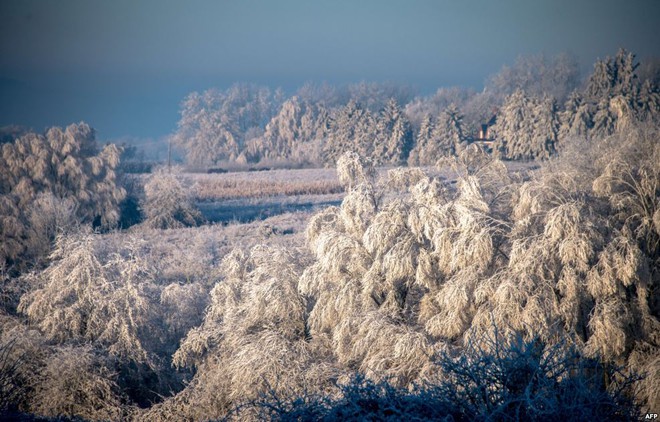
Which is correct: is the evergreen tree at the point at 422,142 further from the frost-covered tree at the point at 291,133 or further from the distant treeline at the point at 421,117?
the frost-covered tree at the point at 291,133

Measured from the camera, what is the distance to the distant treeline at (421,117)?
4425cm

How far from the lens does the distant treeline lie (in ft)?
145

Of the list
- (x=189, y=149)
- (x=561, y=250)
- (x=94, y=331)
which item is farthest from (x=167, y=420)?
(x=189, y=149)

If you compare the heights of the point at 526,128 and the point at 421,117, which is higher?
the point at 421,117

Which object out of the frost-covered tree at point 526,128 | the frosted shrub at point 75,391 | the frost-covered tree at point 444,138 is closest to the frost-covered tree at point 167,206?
the frosted shrub at point 75,391

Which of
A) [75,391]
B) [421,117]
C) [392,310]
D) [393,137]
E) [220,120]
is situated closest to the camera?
[75,391]

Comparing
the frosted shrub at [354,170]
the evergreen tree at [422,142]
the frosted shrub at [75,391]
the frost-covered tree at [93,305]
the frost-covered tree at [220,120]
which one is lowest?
the frosted shrub at [75,391]

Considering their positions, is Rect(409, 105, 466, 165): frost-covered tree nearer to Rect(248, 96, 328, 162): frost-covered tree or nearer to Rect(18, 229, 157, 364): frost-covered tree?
Rect(248, 96, 328, 162): frost-covered tree

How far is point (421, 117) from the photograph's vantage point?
222 feet

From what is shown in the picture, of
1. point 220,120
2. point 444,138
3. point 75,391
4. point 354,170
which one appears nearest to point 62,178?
point 75,391

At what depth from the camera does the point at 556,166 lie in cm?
1823

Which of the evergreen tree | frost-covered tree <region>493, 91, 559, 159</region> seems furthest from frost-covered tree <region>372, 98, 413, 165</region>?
frost-covered tree <region>493, 91, 559, 159</region>

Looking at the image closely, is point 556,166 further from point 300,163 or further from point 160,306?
point 300,163

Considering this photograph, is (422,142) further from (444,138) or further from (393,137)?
(393,137)
